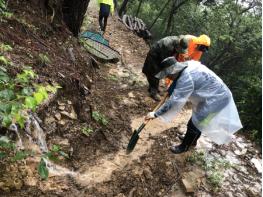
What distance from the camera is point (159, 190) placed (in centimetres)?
478

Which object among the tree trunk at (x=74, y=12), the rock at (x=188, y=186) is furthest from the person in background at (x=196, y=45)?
the rock at (x=188, y=186)

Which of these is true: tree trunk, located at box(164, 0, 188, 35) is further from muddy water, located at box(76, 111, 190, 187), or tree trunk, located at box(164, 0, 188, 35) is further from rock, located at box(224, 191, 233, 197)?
rock, located at box(224, 191, 233, 197)

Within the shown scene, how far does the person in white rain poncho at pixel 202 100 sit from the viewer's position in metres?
4.69

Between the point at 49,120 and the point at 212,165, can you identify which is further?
the point at 212,165

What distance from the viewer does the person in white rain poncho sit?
4.69m

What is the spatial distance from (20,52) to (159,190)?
8.86 feet

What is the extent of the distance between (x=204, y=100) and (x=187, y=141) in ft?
2.68

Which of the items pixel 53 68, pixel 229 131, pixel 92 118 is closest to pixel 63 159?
pixel 92 118

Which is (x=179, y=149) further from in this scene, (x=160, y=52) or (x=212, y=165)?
(x=160, y=52)

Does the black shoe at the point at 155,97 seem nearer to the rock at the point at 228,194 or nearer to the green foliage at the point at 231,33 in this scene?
the rock at the point at 228,194

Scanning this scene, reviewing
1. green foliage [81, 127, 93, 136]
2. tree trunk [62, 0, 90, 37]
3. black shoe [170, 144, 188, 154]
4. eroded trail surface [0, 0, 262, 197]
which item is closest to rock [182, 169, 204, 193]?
eroded trail surface [0, 0, 262, 197]

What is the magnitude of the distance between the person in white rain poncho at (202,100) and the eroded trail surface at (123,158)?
0.72 metres

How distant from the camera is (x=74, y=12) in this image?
7.34m

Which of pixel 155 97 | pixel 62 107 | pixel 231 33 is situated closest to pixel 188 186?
pixel 62 107
